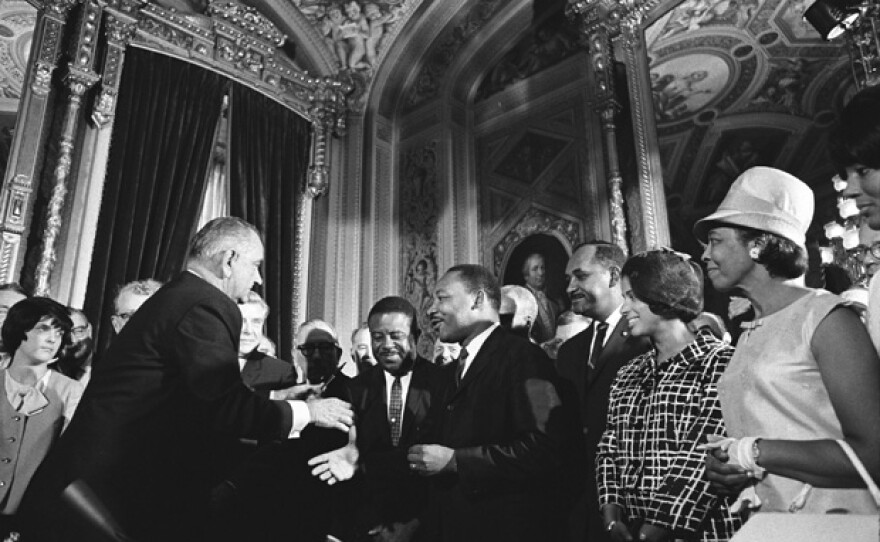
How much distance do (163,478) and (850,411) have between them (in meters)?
1.92

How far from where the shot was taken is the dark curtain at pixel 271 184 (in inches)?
292

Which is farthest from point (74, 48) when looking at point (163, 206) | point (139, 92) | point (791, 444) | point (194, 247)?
point (791, 444)

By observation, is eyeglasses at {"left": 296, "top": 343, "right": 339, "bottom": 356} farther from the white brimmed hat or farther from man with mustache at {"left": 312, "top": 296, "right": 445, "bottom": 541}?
the white brimmed hat

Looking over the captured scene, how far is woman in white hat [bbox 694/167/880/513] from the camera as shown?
1372 mm

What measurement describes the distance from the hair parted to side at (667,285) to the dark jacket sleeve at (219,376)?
131cm

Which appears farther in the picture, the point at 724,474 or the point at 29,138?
the point at 29,138

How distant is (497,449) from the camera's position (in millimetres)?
2273

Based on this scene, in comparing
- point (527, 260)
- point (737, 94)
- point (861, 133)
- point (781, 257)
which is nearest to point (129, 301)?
point (781, 257)

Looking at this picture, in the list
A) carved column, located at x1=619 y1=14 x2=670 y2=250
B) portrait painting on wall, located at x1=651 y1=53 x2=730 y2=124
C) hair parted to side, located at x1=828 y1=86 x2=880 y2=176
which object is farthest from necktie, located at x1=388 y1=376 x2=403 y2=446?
portrait painting on wall, located at x1=651 y1=53 x2=730 y2=124

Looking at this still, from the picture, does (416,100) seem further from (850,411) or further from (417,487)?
(850,411)

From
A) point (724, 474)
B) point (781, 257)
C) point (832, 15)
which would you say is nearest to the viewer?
point (724, 474)

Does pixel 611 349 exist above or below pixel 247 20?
below

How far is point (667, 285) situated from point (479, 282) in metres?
0.81

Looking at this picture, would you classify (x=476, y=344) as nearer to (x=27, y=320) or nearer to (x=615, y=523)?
(x=615, y=523)
